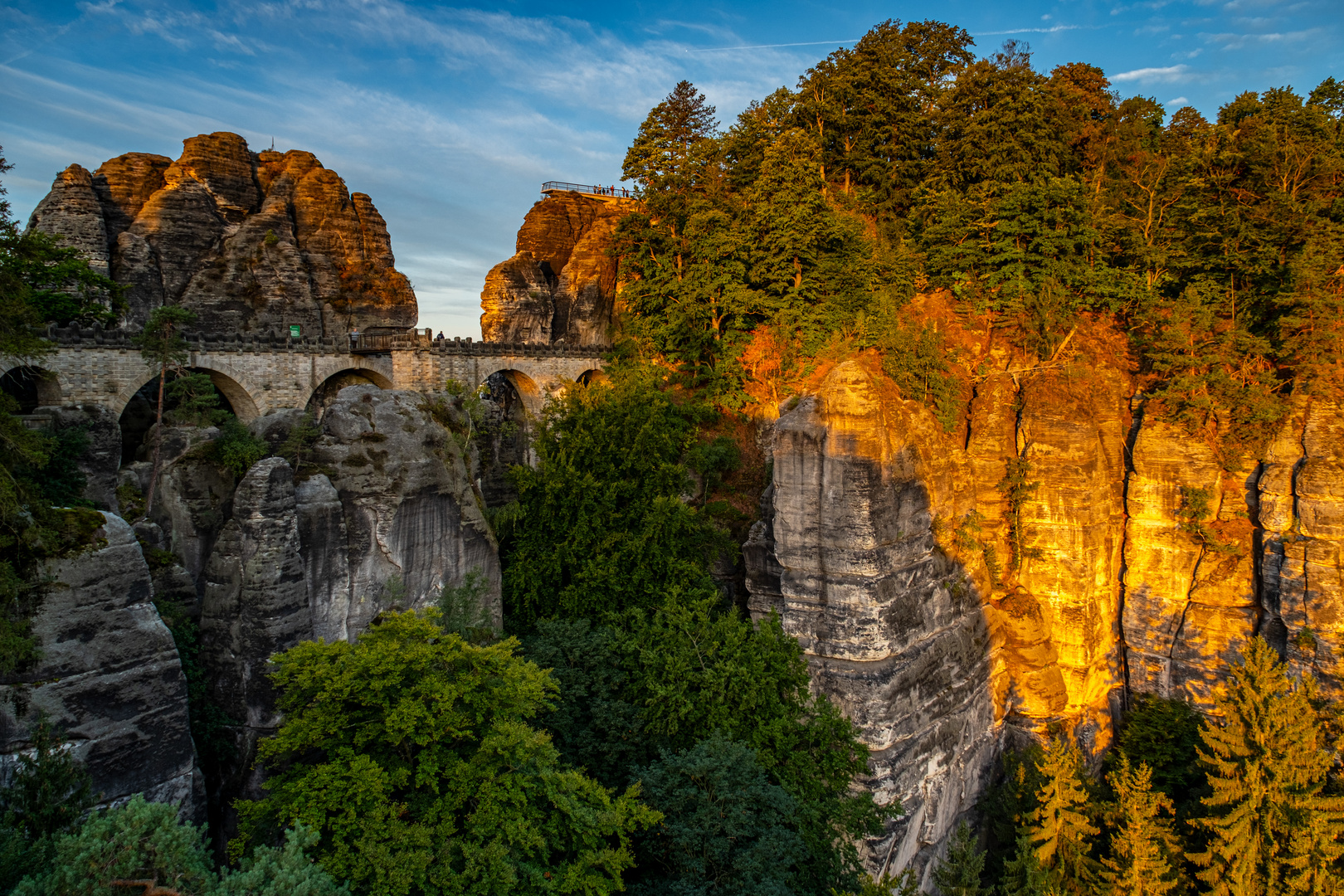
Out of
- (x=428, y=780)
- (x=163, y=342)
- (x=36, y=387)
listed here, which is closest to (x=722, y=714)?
(x=428, y=780)

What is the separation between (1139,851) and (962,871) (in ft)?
15.2

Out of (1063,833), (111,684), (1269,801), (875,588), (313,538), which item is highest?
(313,538)

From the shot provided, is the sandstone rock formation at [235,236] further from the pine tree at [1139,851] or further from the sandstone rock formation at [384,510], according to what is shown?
the pine tree at [1139,851]

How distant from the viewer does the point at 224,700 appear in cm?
1347

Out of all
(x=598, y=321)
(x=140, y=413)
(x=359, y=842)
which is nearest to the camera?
(x=359, y=842)

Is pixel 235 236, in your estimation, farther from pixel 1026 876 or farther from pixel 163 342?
pixel 1026 876

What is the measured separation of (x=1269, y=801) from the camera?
48.2 feet

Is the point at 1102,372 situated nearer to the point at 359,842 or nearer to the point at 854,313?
the point at 854,313

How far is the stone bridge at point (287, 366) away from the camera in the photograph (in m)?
23.3

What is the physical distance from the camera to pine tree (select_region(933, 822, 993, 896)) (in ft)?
41.5

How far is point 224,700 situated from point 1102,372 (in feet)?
83.8

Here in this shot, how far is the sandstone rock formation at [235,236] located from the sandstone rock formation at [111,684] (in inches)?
798

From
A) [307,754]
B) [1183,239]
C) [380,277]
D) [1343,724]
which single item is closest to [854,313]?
[1183,239]

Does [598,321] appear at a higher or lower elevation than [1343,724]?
higher
